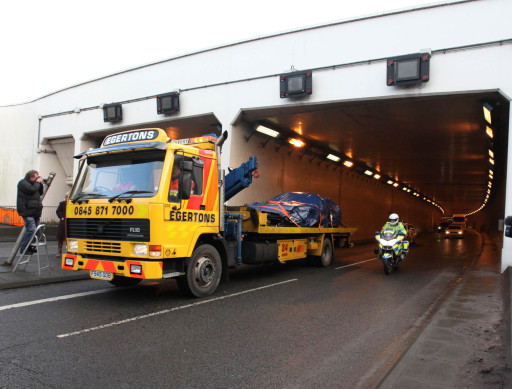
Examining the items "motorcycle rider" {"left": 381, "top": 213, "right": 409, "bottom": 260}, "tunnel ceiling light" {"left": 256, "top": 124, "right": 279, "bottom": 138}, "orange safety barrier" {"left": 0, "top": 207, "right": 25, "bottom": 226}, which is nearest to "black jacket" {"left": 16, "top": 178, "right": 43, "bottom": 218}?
"tunnel ceiling light" {"left": 256, "top": 124, "right": 279, "bottom": 138}

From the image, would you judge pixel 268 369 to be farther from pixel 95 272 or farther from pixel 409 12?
pixel 409 12

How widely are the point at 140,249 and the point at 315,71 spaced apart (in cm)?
877

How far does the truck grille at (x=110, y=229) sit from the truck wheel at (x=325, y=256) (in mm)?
6977

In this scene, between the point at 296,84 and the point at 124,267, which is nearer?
the point at 124,267

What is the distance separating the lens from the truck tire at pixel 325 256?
1212cm

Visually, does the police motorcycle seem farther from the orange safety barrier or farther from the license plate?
the orange safety barrier

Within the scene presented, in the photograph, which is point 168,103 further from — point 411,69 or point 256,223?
point 411,69

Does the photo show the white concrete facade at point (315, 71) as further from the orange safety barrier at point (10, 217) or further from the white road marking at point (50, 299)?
the white road marking at point (50, 299)

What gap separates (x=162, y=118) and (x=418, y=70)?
9.50 metres

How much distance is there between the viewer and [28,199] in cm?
906

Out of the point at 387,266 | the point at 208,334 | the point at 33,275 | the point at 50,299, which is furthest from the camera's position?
the point at 387,266

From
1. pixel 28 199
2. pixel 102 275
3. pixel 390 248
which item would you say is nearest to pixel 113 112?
pixel 28 199

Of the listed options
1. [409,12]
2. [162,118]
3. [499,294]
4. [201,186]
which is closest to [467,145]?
[409,12]

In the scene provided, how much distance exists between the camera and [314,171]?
69.6ft
